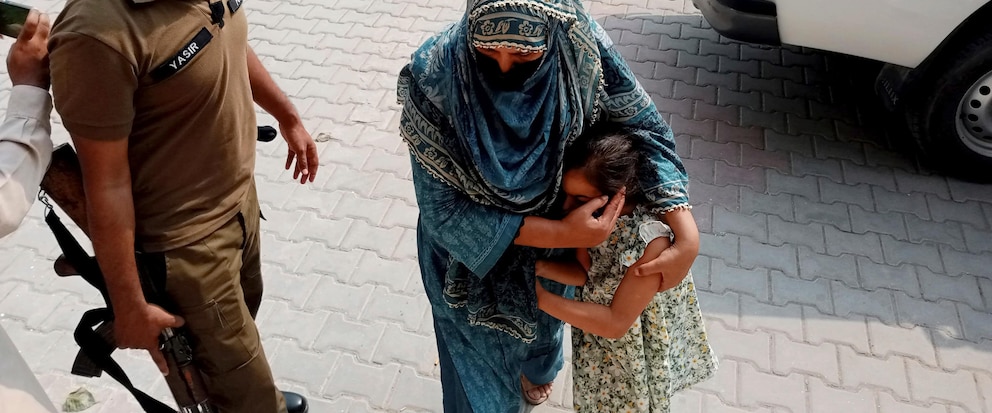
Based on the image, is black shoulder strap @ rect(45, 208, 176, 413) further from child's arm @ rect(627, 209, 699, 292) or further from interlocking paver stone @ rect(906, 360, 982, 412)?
interlocking paver stone @ rect(906, 360, 982, 412)

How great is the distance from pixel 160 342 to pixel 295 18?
3.89 m

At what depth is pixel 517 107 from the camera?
153cm

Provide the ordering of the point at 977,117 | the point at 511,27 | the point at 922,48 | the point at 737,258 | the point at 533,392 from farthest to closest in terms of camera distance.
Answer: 1. the point at 977,117
2. the point at 922,48
3. the point at 737,258
4. the point at 533,392
5. the point at 511,27

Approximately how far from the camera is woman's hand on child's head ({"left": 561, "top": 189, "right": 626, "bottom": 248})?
62.2 inches

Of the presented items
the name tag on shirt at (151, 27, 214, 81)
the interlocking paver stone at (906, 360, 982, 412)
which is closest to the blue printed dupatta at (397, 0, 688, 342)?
the name tag on shirt at (151, 27, 214, 81)

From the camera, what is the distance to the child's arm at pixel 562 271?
1.82 meters

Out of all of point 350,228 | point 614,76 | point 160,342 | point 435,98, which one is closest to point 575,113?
point 614,76

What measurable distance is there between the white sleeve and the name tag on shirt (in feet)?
0.74

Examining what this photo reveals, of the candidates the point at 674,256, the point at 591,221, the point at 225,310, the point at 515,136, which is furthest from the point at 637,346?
the point at 225,310

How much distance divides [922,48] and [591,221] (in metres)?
2.70

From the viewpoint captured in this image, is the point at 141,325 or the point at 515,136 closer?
the point at 515,136

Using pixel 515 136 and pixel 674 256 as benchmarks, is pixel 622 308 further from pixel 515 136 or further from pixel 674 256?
pixel 515 136

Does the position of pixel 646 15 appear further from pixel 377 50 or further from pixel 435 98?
pixel 435 98

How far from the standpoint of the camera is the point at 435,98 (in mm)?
1534
